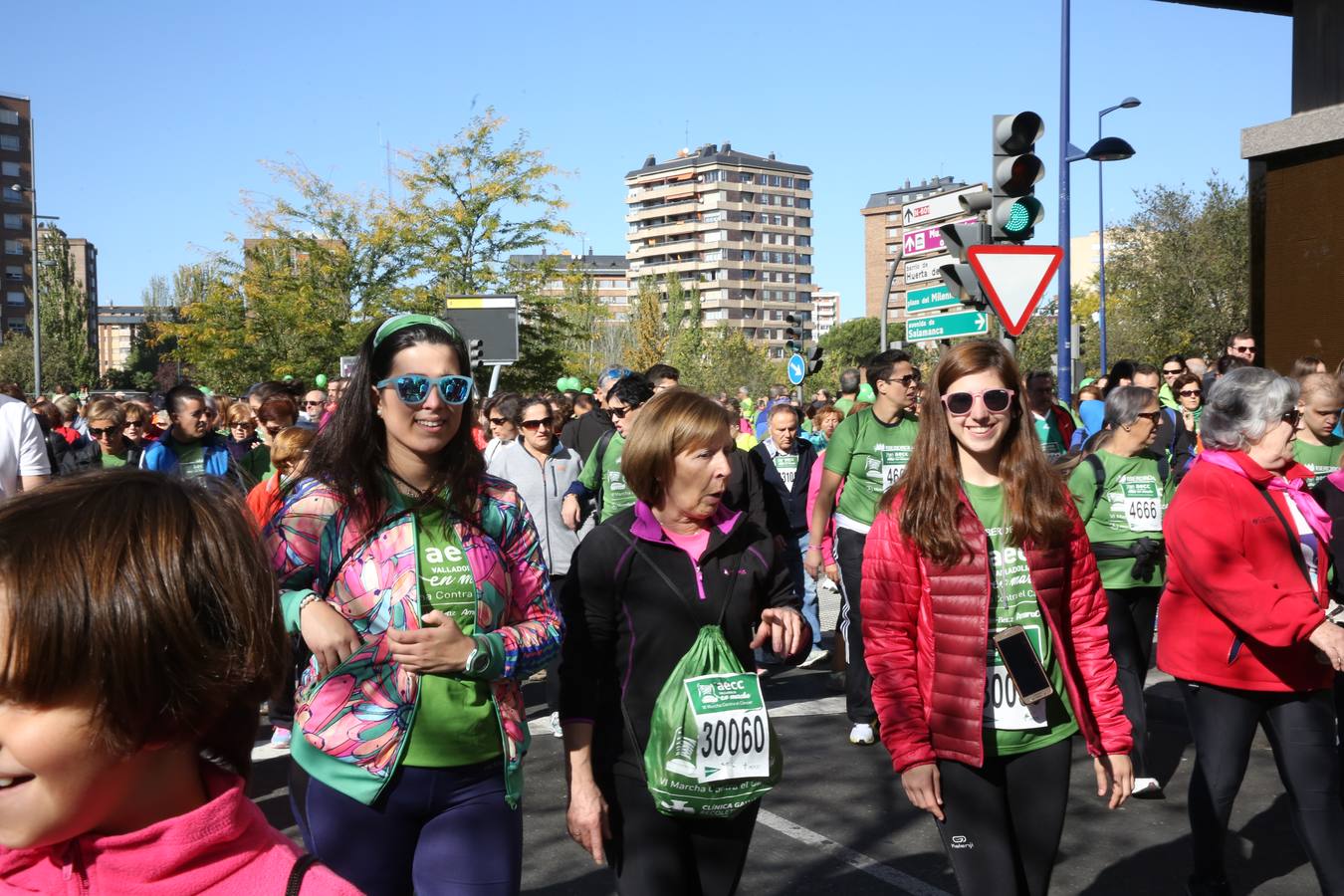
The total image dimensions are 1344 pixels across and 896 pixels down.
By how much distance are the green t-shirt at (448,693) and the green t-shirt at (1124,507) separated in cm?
420

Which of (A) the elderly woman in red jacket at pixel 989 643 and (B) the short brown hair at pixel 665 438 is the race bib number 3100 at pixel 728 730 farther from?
(B) the short brown hair at pixel 665 438

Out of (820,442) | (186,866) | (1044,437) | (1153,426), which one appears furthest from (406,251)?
(186,866)

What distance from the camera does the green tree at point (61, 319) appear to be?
232 feet

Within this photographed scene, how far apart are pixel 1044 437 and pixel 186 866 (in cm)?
898

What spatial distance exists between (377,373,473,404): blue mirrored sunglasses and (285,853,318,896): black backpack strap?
1860 millimetres

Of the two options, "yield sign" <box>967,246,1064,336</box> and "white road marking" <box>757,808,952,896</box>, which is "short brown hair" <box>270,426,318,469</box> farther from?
"yield sign" <box>967,246,1064,336</box>

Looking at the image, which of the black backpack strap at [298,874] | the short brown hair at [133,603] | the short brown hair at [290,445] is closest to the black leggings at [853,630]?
the short brown hair at [290,445]

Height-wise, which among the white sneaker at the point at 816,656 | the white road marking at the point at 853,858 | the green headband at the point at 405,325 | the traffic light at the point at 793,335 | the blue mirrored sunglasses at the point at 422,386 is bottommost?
the white sneaker at the point at 816,656

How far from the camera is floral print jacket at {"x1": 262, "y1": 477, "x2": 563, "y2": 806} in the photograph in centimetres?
295

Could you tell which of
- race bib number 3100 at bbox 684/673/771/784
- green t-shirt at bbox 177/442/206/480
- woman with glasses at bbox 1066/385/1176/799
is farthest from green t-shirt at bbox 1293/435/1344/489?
green t-shirt at bbox 177/442/206/480

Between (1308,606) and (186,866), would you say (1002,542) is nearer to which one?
(1308,606)

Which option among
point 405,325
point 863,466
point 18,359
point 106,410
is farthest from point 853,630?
point 18,359

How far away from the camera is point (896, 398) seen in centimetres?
771

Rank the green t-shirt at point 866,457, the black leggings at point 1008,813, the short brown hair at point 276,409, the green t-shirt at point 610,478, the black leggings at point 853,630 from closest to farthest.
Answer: the black leggings at point 1008,813 → the black leggings at point 853,630 → the green t-shirt at point 866,457 → the green t-shirt at point 610,478 → the short brown hair at point 276,409
